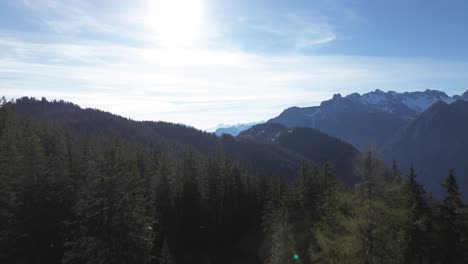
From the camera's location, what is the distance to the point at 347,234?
19.1 m

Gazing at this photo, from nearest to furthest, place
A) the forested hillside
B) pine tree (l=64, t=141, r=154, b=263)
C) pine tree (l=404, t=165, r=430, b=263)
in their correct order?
the forested hillside < pine tree (l=64, t=141, r=154, b=263) < pine tree (l=404, t=165, r=430, b=263)

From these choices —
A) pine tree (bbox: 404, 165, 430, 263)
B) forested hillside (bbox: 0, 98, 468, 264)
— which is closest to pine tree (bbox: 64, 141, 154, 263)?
forested hillside (bbox: 0, 98, 468, 264)

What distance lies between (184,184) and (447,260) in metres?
42.3

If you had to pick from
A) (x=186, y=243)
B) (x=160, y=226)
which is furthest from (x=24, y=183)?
(x=186, y=243)

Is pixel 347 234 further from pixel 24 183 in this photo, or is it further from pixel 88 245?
pixel 24 183

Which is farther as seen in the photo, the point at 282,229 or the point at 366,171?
the point at 282,229

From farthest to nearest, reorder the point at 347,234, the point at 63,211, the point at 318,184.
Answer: the point at 318,184 < the point at 63,211 < the point at 347,234

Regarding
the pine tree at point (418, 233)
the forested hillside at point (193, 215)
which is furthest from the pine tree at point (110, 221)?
the pine tree at point (418, 233)

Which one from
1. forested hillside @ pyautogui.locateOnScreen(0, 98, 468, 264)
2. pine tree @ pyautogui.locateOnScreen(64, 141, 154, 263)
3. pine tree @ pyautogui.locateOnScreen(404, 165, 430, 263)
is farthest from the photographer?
pine tree @ pyautogui.locateOnScreen(404, 165, 430, 263)

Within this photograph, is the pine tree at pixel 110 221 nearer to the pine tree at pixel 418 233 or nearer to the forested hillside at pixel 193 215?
the forested hillside at pixel 193 215

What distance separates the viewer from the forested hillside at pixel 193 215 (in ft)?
59.8

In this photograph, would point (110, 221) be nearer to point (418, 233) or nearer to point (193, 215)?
point (418, 233)

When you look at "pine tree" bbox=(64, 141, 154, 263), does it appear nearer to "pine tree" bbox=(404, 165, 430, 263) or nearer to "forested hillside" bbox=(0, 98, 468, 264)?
"forested hillside" bbox=(0, 98, 468, 264)

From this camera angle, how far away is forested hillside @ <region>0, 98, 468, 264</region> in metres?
18.2
